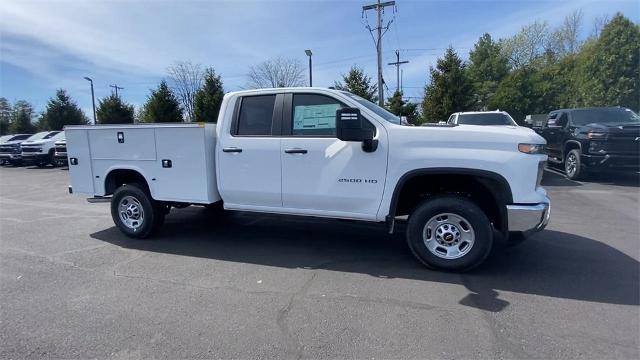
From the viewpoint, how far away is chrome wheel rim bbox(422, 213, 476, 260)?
14.1 ft

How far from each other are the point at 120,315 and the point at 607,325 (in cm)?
427

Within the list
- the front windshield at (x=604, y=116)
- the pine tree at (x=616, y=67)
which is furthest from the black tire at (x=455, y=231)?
the pine tree at (x=616, y=67)

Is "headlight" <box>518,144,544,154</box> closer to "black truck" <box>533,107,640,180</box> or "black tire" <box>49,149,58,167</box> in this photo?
"black truck" <box>533,107,640,180</box>

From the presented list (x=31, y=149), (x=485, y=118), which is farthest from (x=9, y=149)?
(x=485, y=118)

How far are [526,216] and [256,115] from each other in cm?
343

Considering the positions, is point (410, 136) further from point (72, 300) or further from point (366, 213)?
point (72, 300)

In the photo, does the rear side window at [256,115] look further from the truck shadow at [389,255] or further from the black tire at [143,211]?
the black tire at [143,211]

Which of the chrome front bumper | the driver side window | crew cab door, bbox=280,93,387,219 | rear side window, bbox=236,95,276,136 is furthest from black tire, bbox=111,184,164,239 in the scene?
the driver side window

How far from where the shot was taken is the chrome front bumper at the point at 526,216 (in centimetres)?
399

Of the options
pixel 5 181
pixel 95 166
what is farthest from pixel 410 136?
pixel 5 181

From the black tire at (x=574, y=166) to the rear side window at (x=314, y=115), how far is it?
941 cm

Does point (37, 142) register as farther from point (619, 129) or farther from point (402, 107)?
point (619, 129)

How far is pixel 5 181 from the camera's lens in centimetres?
1455

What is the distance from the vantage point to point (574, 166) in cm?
1116
